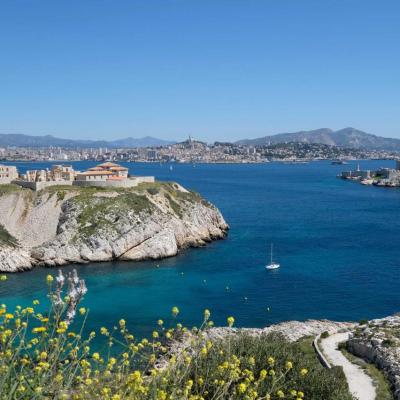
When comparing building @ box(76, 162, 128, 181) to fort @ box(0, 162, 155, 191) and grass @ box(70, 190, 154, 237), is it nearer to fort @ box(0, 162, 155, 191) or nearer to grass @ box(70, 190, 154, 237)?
fort @ box(0, 162, 155, 191)

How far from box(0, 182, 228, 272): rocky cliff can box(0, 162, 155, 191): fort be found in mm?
1903

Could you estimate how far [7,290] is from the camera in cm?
5100

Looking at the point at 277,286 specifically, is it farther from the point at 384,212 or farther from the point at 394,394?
the point at 384,212

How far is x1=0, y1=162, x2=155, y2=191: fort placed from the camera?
78000mm

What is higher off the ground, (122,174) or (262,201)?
(122,174)

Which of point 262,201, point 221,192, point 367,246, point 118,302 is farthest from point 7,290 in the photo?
point 221,192

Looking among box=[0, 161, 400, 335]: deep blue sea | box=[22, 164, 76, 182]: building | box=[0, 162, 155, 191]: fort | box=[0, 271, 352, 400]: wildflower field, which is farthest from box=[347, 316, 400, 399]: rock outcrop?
box=[22, 164, 76, 182]: building

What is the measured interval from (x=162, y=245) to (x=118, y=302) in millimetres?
19224

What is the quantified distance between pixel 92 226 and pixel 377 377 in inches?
1854

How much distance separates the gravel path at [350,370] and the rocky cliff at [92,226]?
3694 cm

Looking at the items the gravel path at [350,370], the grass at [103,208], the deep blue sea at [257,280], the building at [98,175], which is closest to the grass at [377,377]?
the gravel path at [350,370]

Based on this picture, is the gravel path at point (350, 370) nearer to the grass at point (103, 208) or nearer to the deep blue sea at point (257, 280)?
the deep blue sea at point (257, 280)

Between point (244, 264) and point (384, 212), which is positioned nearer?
point (244, 264)

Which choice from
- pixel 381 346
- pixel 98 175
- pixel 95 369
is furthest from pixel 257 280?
pixel 95 369
